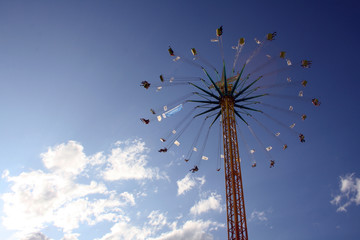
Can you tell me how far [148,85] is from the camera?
39719 mm

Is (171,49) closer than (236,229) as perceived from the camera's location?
No

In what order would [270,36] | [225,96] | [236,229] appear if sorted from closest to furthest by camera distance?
[236,229]
[270,36]
[225,96]

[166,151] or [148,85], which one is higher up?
[148,85]

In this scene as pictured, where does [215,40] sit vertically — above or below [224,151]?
above

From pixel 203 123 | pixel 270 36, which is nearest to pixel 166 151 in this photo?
pixel 203 123

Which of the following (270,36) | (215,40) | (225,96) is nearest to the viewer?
(270,36)

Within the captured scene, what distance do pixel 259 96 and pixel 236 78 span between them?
4.65 m

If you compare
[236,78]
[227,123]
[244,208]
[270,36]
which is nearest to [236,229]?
[244,208]

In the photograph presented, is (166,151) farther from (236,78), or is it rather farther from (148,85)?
(236,78)

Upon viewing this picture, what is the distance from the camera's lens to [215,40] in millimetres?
36594

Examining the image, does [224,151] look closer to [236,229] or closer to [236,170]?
[236,170]

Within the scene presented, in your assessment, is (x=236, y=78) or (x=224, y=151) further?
(x=236, y=78)

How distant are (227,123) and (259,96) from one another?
18.5ft

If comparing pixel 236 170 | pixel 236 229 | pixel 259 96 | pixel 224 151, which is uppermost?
pixel 259 96
